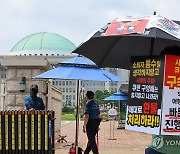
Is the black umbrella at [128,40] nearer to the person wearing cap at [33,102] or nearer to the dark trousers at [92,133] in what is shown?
the person wearing cap at [33,102]

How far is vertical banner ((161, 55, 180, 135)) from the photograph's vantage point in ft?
12.1

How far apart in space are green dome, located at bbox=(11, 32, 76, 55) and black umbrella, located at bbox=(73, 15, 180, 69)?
105174 mm

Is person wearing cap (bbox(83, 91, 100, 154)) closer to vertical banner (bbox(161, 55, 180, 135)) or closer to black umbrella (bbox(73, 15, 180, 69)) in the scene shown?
black umbrella (bbox(73, 15, 180, 69))

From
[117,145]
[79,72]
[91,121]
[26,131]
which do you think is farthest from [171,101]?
[117,145]

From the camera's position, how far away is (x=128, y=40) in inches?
194

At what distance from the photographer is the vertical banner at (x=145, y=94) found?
3.74 meters

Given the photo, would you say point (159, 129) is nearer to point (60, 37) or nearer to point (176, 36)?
point (176, 36)

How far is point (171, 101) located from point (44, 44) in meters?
113

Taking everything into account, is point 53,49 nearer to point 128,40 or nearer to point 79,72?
point 79,72

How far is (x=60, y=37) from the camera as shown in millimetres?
125562

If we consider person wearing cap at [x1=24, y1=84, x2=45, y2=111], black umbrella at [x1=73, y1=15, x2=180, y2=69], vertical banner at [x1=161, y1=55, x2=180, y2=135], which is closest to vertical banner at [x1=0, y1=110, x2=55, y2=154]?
person wearing cap at [x1=24, y1=84, x2=45, y2=111]

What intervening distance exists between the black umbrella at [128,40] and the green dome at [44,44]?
105 meters

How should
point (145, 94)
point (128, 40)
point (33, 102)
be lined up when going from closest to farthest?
point (145, 94) → point (128, 40) → point (33, 102)

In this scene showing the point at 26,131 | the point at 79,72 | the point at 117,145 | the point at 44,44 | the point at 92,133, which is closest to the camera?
the point at 26,131
